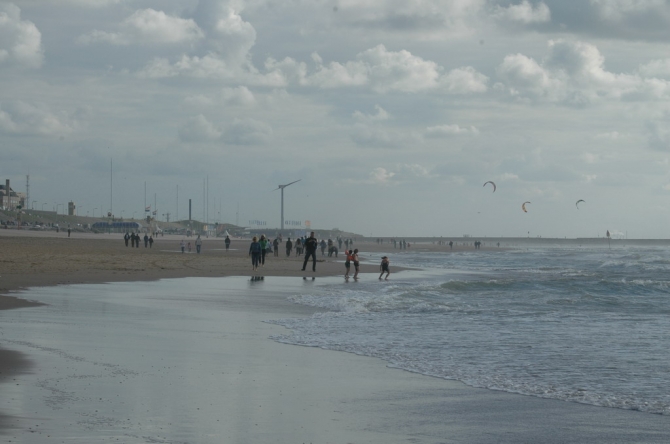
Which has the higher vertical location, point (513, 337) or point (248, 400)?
point (248, 400)

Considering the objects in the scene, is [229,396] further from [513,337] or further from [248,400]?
[513,337]

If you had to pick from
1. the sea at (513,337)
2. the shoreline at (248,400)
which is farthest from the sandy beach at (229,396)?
the sea at (513,337)

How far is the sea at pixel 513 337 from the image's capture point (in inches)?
393

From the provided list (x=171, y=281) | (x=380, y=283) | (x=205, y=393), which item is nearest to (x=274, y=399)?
(x=205, y=393)

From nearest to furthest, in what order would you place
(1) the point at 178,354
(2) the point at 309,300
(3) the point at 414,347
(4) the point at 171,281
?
(1) the point at 178,354 < (3) the point at 414,347 < (2) the point at 309,300 < (4) the point at 171,281

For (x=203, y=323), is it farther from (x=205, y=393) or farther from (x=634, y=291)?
(x=634, y=291)

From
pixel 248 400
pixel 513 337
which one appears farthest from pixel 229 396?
pixel 513 337

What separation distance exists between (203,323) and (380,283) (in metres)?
16.2

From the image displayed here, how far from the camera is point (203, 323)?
14.8 meters

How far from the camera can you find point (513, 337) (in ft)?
47.9

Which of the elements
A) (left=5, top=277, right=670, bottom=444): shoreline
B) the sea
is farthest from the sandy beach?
the sea

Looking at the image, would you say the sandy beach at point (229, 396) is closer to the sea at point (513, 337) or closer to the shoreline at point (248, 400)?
the shoreline at point (248, 400)

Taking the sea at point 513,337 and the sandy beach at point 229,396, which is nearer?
the sandy beach at point 229,396

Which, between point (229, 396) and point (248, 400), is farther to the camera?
point (229, 396)
